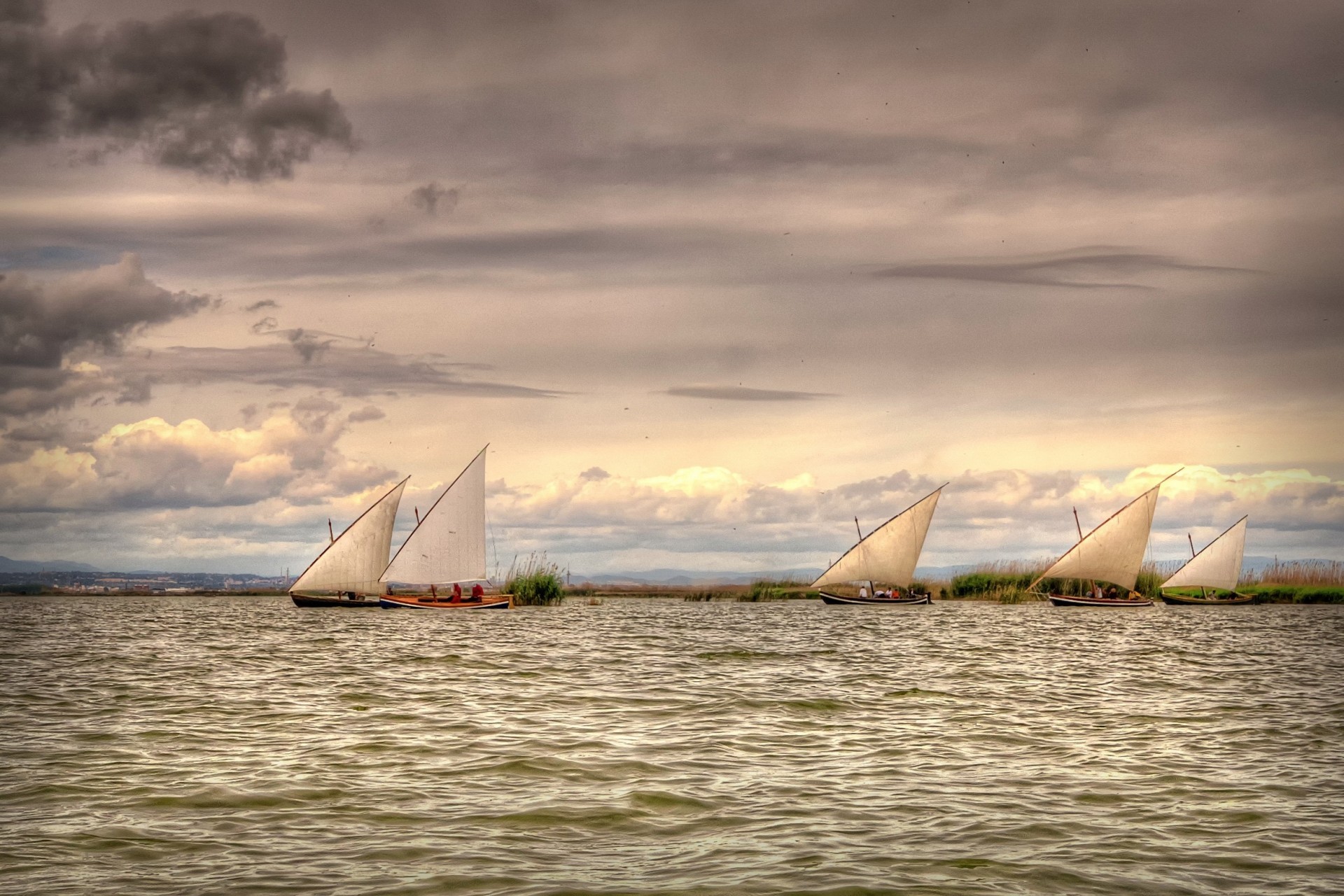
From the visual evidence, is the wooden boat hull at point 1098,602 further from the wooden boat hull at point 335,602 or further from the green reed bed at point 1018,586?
the wooden boat hull at point 335,602

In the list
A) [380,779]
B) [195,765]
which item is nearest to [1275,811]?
[380,779]

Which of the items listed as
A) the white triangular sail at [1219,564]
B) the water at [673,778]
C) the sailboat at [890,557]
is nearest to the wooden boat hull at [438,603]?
the sailboat at [890,557]

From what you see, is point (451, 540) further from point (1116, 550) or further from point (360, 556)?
point (1116, 550)

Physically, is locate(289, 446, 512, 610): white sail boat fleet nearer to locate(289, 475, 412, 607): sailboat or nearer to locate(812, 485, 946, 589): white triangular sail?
locate(289, 475, 412, 607): sailboat

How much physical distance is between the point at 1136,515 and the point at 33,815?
71.7 m

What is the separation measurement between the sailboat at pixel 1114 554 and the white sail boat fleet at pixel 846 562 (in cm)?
7

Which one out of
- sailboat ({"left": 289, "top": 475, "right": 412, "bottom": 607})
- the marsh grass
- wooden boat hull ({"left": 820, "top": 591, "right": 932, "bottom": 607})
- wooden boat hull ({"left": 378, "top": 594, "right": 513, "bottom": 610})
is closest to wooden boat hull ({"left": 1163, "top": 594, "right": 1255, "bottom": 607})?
wooden boat hull ({"left": 820, "top": 591, "right": 932, "bottom": 607})

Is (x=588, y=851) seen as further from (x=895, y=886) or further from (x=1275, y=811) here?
(x=1275, y=811)

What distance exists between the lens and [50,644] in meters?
40.0

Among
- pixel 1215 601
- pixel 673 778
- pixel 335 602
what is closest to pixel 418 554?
pixel 335 602

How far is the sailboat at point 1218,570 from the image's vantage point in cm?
7306

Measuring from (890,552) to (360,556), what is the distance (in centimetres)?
3847

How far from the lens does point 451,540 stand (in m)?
63.0

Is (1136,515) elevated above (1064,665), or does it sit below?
above
